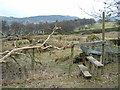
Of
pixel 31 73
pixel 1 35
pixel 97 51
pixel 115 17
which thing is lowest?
pixel 31 73

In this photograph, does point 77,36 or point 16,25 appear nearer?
point 16,25

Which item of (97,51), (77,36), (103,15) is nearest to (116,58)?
(97,51)

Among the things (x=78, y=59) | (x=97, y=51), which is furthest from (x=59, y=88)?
(x=78, y=59)

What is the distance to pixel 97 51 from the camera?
898 centimetres

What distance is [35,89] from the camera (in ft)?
14.0

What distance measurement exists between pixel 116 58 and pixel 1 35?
6.12m

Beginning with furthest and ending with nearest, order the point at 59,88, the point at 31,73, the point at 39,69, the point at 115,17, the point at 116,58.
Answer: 1. the point at 116,58
2. the point at 39,69
3. the point at 31,73
4. the point at 115,17
5. the point at 59,88

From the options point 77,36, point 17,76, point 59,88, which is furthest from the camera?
point 77,36

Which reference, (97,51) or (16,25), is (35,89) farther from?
(97,51)

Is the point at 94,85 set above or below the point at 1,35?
below

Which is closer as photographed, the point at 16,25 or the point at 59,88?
the point at 59,88

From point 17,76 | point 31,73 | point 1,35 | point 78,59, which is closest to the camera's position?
point 1,35

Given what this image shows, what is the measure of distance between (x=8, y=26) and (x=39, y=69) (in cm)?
271

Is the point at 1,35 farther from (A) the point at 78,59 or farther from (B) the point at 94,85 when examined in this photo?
(A) the point at 78,59
